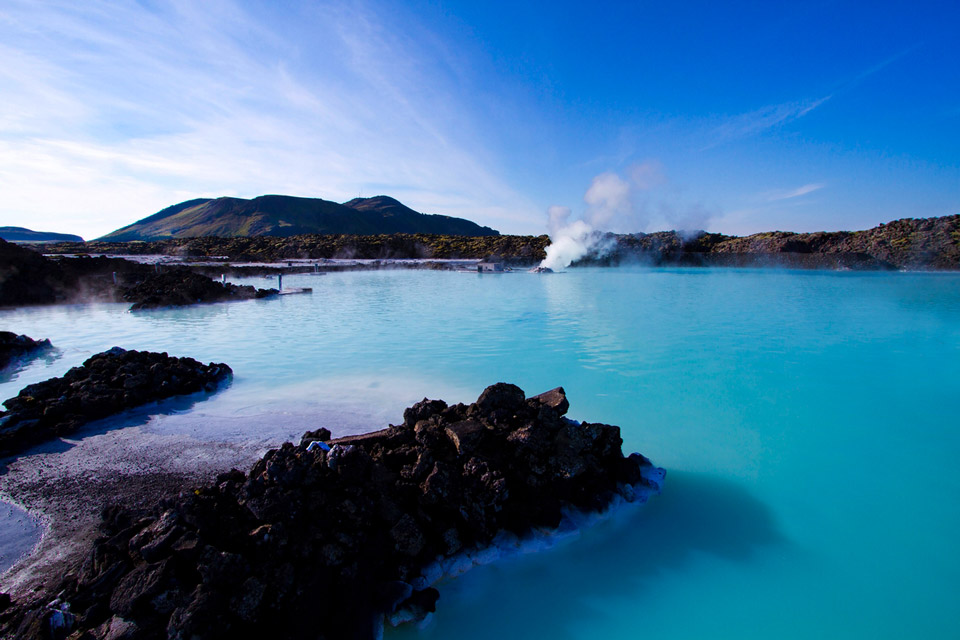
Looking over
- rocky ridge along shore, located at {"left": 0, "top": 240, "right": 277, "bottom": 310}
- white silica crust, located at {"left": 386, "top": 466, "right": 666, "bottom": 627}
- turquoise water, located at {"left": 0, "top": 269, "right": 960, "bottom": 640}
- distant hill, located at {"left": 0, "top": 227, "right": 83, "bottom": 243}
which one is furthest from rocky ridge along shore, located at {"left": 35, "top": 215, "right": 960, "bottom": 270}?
distant hill, located at {"left": 0, "top": 227, "right": 83, "bottom": 243}

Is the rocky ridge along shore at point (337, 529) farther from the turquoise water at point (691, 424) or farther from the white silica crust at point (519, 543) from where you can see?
the turquoise water at point (691, 424)

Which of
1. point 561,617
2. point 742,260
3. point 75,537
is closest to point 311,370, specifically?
point 75,537

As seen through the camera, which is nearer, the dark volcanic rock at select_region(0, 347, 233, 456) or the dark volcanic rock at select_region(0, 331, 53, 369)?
the dark volcanic rock at select_region(0, 347, 233, 456)

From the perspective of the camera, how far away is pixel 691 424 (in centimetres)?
664

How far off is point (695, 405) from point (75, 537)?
805 centimetres

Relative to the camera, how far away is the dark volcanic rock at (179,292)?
18156 millimetres

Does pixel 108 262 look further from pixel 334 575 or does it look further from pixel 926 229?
pixel 926 229

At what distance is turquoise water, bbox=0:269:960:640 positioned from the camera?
137 inches

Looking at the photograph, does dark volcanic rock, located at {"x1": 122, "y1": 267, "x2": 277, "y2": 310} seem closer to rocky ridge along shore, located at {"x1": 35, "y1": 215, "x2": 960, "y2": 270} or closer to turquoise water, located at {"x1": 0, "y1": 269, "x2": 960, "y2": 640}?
turquoise water, located at {"x1": 0, "y1": 269, "x2": 960, "y2": 640}

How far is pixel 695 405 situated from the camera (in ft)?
24.3

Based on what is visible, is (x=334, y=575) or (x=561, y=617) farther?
(x=561, y=617)

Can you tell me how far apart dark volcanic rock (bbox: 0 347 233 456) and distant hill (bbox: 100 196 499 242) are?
11035 cm

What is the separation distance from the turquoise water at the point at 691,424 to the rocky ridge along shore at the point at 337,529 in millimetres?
374

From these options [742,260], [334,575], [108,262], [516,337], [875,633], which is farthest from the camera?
[742,260]
